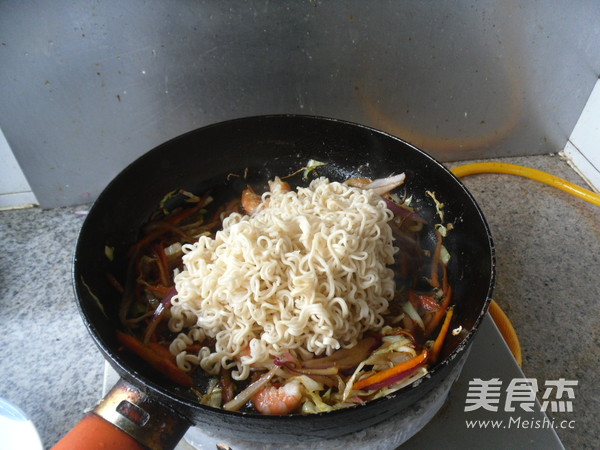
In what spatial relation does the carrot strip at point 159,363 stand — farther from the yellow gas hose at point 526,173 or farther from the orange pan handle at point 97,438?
the yellow gas hose at point 526,173

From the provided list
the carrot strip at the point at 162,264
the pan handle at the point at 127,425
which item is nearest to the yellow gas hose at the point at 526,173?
the carrot strip at the point at 162,264

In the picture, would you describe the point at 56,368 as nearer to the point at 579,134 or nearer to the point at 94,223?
the point at 94,223

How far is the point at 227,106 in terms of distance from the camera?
5.91ft

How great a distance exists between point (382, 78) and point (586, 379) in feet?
4.19

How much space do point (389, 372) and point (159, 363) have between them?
0.58 meters

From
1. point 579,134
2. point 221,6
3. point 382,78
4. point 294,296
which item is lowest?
point 579,134

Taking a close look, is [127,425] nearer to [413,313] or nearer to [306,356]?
[306,356]

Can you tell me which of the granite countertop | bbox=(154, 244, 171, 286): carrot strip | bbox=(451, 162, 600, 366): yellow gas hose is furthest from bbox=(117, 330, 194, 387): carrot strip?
bbox=(451, 162, 600, 366): yellow gas hose

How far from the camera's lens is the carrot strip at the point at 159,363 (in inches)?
45.8

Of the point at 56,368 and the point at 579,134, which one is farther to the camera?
the point at 579,134

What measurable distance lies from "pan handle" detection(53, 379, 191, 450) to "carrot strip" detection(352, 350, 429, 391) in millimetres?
413

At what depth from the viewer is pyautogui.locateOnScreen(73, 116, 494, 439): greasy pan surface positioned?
907mm

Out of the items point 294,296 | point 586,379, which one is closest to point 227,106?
point 294,296

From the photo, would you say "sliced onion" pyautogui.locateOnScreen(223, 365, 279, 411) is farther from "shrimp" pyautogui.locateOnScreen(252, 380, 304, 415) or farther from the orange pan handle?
the orange pan handle
